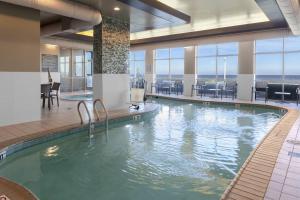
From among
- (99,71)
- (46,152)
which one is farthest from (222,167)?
(99,71)

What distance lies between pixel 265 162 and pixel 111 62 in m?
5.55

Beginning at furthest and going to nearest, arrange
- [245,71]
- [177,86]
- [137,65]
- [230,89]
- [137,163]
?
[137,65] → [177,86] → [230,89] → [245,71] → [137,163]

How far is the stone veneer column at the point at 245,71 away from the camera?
1113 cm

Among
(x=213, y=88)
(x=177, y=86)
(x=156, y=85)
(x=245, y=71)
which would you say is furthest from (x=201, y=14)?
(x=156, y=85)

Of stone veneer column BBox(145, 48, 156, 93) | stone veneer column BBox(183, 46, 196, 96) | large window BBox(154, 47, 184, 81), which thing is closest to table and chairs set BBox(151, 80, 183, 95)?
stone veneer column BBox(145, 48, 156, 93)


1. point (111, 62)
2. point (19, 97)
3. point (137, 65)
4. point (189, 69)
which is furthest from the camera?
point (137, 65)

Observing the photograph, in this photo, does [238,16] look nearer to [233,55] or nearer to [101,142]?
[233,55]

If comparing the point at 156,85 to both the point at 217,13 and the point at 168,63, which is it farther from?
the point at 217,13

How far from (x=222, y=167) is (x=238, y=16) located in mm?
7139

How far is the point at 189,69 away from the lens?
44.1 feet

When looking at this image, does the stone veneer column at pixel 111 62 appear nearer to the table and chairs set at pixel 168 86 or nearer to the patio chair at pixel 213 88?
the patio chair at pixel 213 88

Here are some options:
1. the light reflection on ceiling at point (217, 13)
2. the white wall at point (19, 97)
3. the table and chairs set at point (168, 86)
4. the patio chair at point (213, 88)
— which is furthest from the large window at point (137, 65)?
the white wall at point (19, 97)

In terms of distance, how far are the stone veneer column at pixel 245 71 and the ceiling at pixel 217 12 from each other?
50.2 inches

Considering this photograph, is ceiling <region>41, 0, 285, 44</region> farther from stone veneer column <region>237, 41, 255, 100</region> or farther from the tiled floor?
the tiled floor
